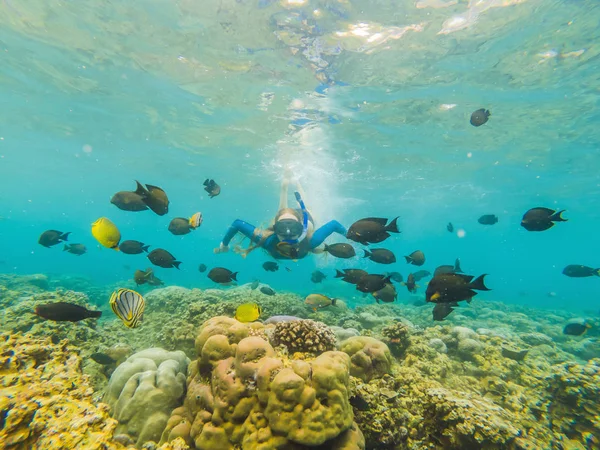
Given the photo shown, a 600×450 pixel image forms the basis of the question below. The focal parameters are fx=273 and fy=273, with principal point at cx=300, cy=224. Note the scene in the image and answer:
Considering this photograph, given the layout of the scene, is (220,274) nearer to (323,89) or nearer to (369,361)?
(369,361)

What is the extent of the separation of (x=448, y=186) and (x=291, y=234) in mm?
32281

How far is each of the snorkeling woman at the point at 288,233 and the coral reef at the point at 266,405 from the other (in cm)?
303

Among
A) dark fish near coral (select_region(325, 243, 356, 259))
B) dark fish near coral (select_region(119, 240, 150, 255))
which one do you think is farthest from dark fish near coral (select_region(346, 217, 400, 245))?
dark fish near coral (select_region(119, 240, 150, 255))

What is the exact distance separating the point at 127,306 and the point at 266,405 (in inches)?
73.6

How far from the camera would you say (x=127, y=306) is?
10.0 feet

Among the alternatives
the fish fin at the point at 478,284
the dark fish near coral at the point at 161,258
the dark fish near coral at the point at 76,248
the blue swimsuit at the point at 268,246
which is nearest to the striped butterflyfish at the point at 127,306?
the dark fish near coral at the point at 161,258

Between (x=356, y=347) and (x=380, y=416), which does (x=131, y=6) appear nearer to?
Answer: (x=356, y=347)

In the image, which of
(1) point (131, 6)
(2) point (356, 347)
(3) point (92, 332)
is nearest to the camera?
(2) point (356, 347)

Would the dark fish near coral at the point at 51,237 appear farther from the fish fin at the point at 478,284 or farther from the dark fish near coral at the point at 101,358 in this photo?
the fish fin at the point at 478,284

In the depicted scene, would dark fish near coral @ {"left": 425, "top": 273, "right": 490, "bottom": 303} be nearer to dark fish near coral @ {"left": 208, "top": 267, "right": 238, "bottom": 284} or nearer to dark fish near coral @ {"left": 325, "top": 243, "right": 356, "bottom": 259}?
dark fish near coral @ {"left": 325, "top": 243, "right": 356, "bottom": 259}

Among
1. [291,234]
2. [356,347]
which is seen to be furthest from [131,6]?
[356,347]

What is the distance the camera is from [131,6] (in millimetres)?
11898

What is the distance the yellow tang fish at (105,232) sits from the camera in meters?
3.56

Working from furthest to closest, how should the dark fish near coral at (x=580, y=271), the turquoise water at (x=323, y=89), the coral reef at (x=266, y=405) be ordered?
1. the turquoise water at (x=323, y=89)
2. the dark fish near coral at (x=580, y=271)
3. the coral reef at (x=266, y=405)
